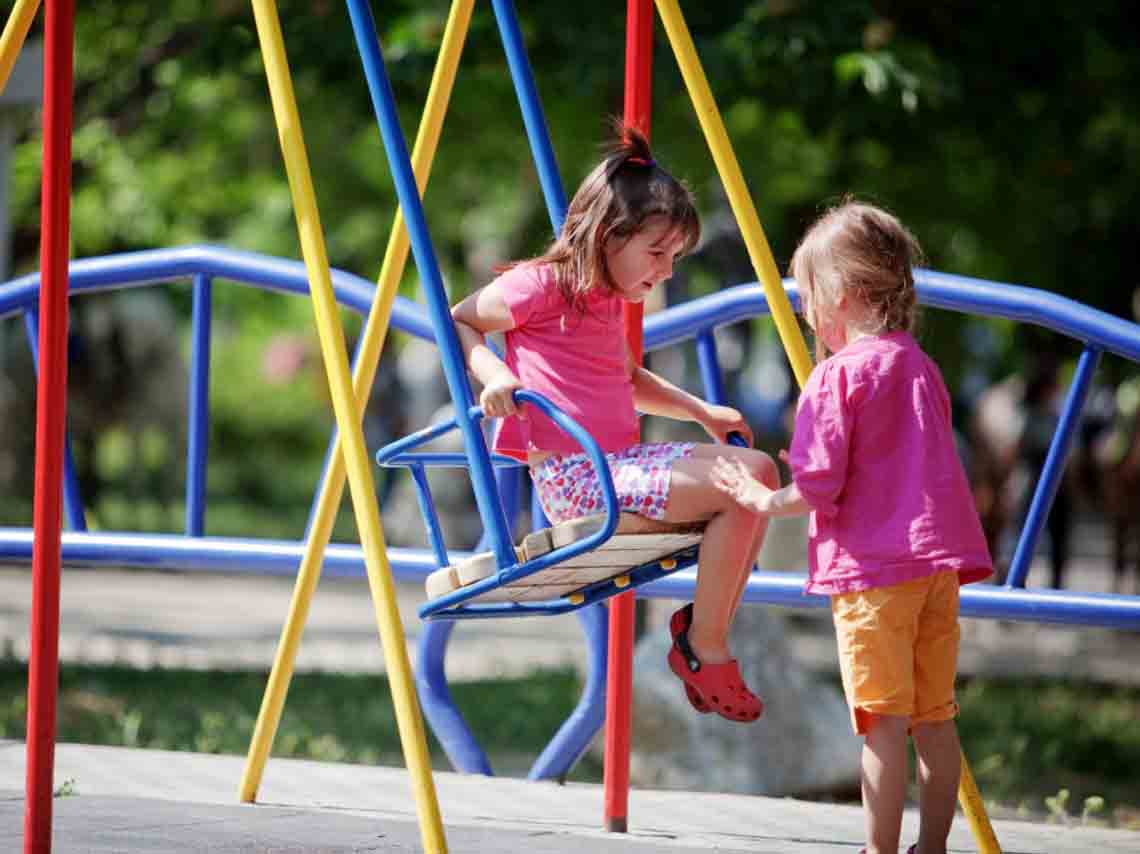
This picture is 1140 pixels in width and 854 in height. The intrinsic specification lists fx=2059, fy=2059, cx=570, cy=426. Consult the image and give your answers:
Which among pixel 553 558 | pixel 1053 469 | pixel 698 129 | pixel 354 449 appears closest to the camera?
pixel 553 558

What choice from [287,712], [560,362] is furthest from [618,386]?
[287,712]

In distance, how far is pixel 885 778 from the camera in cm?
364

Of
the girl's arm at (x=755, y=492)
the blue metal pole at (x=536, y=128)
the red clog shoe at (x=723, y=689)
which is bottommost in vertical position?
the red clog shoe at (x=723, y=689)

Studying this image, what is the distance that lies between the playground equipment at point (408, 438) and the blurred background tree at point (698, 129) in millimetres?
567

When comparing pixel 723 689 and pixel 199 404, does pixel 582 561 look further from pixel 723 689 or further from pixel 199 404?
pixel 199 404

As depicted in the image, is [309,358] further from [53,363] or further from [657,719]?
[53,363]

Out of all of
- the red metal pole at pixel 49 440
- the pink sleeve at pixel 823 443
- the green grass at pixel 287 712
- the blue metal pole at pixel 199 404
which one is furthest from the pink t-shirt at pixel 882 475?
the green grass at pixel 287 712

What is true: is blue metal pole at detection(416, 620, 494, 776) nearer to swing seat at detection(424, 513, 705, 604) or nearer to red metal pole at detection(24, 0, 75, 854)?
swing seat at detection(424, 513, 705, 604)

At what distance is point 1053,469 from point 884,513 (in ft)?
5.11

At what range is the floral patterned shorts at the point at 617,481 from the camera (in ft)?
12.2

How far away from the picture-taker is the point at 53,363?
3.53 m

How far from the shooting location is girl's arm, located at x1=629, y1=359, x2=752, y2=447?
406cm

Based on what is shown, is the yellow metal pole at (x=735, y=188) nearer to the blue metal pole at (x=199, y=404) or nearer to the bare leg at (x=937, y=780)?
the bare leg at (x=937, y=780)

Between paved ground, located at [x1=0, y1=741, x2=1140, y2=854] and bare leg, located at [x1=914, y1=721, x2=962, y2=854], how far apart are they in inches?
21.9
